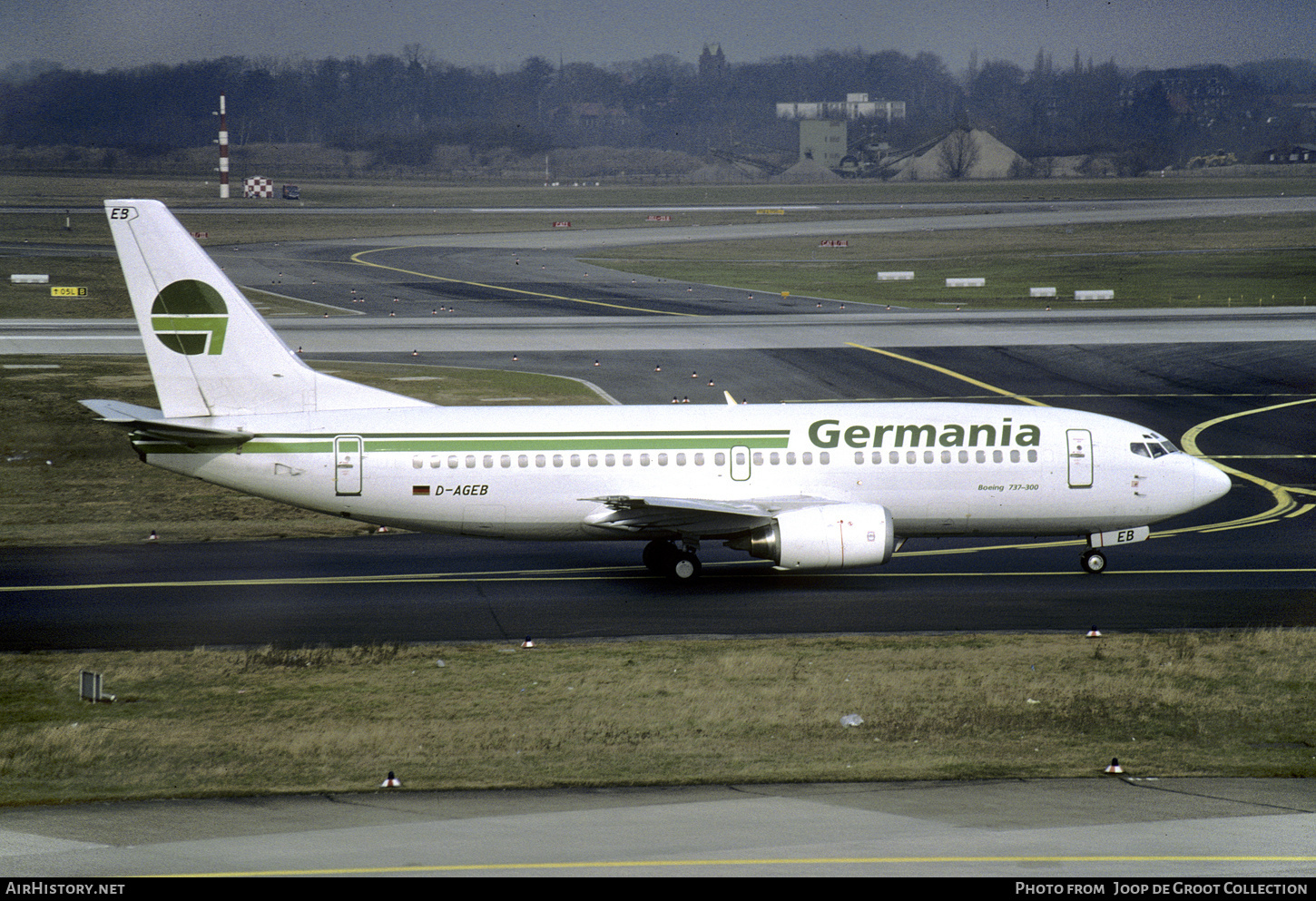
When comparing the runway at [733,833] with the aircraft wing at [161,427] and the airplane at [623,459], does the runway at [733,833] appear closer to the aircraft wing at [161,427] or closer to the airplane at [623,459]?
the airplane at [623,459]

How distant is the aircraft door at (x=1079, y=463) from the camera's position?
32562 millimetres

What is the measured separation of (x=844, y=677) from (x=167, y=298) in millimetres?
18599

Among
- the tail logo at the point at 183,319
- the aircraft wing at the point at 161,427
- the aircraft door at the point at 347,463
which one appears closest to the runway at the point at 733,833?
the aircraft door at the point at 347,463

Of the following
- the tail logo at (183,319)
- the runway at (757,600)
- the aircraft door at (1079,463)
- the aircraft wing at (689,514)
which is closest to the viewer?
the runway at (757,600)

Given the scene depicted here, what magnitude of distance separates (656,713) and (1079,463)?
50.8 feet

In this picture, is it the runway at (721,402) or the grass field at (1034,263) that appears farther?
the grass field at (1034,263)

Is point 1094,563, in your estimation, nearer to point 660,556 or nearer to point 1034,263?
point 660,556

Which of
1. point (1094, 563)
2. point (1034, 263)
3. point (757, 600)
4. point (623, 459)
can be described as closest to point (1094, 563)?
point (1094, 563)

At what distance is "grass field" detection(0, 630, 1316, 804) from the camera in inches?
766

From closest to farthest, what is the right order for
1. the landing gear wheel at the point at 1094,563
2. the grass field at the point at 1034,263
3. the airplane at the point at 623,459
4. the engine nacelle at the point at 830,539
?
the engine nacelle at the point at 830,539
the airplane at the point at 623,459
the landing gear wheel at the point at 1094,563
the grass field at the point at 1034,263

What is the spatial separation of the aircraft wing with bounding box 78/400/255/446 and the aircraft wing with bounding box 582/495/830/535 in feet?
28.8

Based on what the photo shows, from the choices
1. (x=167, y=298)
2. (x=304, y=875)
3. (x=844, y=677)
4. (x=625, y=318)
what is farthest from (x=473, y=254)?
(x=304, y=875)

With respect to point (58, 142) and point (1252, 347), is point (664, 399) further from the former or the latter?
point (58, 142)

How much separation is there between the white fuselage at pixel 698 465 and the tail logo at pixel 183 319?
1858 millimetres
